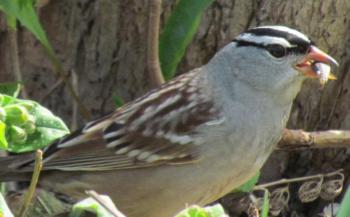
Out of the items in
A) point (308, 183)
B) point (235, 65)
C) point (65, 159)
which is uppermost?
point (235, 65)

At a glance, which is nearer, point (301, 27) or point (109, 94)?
point (301, 27)

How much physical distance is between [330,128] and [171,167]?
814mm

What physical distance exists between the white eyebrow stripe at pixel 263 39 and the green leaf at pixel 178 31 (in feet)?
0.70

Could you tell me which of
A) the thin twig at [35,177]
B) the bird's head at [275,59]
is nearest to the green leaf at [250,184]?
the bird's head at [275,59]

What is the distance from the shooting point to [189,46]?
3641 mm

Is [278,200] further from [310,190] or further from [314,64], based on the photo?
[314,64]

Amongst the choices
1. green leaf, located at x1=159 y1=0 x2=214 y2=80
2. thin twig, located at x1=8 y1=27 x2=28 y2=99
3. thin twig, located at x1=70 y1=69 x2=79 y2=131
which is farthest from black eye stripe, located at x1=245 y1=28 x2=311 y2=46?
thin twig, located at x1=8 y1=27 x2=28 y2=99

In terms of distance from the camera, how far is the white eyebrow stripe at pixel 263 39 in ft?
10.1

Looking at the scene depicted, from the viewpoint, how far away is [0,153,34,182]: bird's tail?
3150mm

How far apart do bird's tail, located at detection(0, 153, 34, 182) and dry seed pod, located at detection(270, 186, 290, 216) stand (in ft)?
3.08

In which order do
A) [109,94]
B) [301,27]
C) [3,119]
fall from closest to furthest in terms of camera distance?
1. [3,119]
2. [301,27]
3. [109,94]

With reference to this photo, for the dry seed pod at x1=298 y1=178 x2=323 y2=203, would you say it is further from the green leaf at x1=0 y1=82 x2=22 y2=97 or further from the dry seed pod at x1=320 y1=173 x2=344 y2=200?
the green leaf at x1=0 y1=82 x2=22 y2=97

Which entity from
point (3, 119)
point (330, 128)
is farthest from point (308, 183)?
point (3, 119)

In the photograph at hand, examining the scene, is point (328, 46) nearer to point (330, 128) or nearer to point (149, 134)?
point (330, 128)
